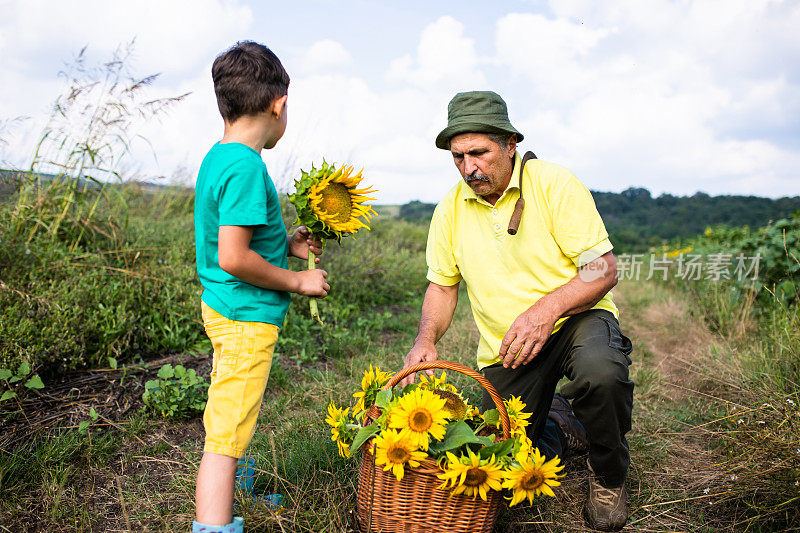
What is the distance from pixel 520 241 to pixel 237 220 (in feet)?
4.46

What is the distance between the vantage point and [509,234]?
2586 millimetres

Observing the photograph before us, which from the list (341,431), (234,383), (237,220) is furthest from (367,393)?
(237,220)

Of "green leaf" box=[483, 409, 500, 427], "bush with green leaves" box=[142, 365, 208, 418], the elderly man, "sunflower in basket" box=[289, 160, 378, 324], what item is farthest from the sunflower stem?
"bush with green leaves" box=[142, 365, 208, 418]

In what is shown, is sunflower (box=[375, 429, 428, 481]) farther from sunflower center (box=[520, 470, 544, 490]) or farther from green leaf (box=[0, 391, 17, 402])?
green leaf (box=[0, 391, 17, 402])

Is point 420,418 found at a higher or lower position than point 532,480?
higher

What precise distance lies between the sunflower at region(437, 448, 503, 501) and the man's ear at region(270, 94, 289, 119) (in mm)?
1357

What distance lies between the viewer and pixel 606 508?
89.3 inches

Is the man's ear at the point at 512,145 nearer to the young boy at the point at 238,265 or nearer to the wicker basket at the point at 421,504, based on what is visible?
the young boy at the point at 238,265

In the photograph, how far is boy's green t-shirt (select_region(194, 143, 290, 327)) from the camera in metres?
1.85

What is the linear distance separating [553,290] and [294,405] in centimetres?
173

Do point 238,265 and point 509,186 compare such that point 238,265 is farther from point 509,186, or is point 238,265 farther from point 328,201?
point 509,186

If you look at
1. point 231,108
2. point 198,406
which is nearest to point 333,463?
point 198,406

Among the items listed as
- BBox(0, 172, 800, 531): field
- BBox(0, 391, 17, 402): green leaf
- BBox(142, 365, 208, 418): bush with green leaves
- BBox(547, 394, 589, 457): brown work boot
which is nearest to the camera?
BBox(0, 172, 800, 531): field

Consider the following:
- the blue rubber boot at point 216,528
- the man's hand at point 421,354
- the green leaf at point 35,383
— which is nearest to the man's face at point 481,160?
the man's hand at point 421,354
